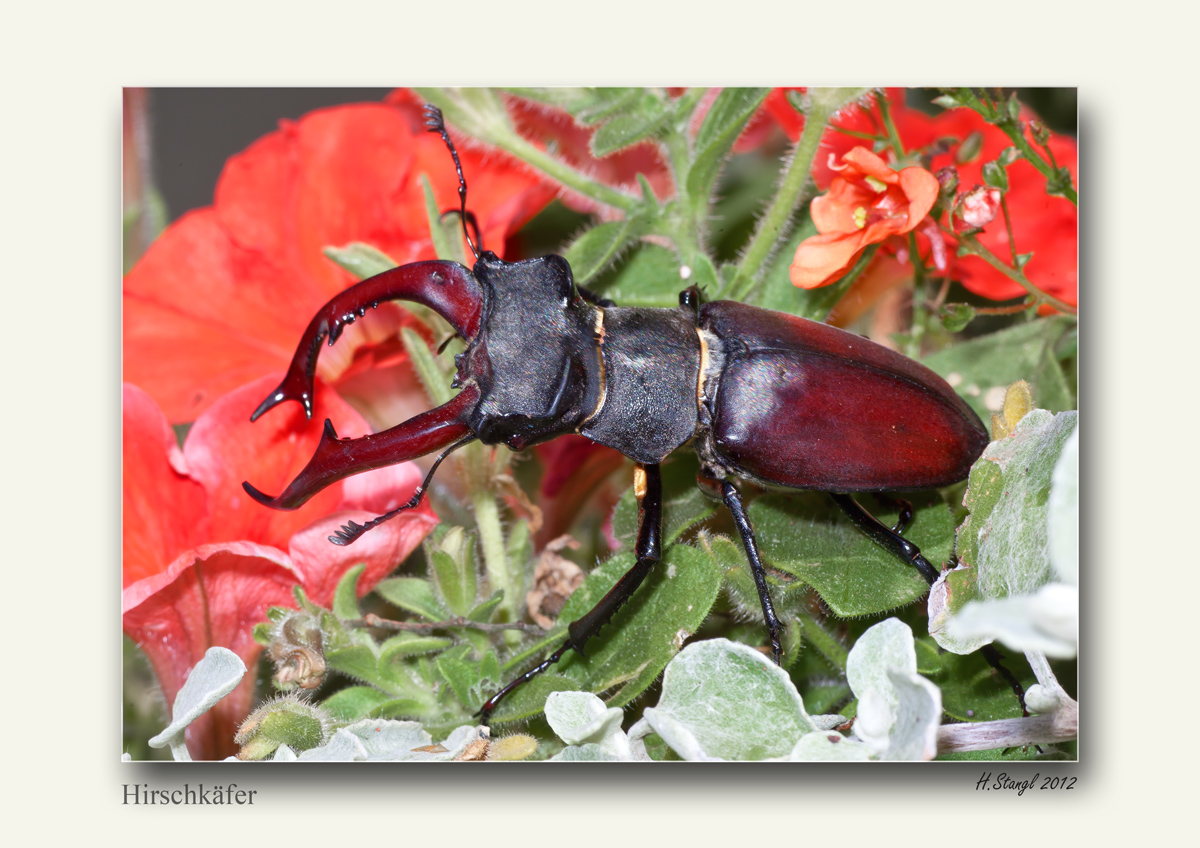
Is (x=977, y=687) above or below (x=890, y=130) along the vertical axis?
below

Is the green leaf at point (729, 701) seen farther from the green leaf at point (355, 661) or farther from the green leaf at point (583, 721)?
the green leaf at point (355, 661)

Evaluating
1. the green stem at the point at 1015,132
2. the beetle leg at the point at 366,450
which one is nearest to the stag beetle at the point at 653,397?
the beetle leg at the point at 366,450

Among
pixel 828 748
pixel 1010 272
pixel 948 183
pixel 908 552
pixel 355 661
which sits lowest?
pixel 828 748

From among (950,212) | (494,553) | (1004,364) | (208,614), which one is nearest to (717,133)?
(950,212)

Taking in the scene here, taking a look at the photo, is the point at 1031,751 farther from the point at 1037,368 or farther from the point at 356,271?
the point at 356,271

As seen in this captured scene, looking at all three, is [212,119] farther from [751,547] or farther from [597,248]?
[751,547]

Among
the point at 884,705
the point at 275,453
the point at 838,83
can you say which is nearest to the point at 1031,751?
the point at 884,705
